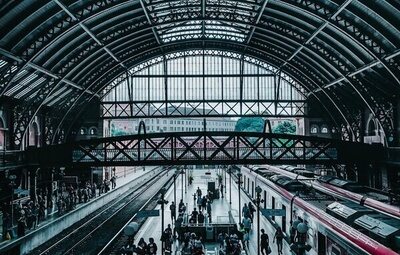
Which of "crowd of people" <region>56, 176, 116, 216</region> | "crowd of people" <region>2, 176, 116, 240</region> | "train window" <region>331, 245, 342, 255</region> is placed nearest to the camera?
"train window" <region>331, 245, 342, 255</region>

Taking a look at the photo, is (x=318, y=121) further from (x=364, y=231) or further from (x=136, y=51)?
(x=364, y=231)

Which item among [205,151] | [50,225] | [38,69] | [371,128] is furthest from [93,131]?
[371,128]

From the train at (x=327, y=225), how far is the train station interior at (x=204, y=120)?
0.21 ft

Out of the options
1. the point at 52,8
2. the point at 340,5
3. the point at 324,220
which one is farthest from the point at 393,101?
the point at 52,8

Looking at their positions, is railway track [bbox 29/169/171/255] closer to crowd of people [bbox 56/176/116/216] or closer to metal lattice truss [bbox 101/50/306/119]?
crowd of people [bbox 56/176/116/216]

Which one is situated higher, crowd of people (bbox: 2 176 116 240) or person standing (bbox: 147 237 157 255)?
crowd of people (bbox: 2 176 116 240)

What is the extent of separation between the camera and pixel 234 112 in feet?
132

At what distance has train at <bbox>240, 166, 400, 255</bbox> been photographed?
426 inches

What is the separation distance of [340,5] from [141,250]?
16.9 meters

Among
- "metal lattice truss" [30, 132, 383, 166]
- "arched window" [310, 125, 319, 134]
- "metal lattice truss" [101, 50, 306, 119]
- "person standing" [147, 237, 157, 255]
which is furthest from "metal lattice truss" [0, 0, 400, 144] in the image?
"person standing" [147, 237, 157, 255]

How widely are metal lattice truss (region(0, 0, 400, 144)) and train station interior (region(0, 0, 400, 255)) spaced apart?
0.42ft

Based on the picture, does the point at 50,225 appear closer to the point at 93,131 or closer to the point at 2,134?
the point at 2,134

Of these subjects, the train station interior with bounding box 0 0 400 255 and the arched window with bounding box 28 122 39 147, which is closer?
the train station interior with bounding box 0 0 400 255

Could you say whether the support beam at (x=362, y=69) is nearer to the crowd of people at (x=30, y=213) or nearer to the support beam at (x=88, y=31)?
the support beam at (x=88, y=31)
